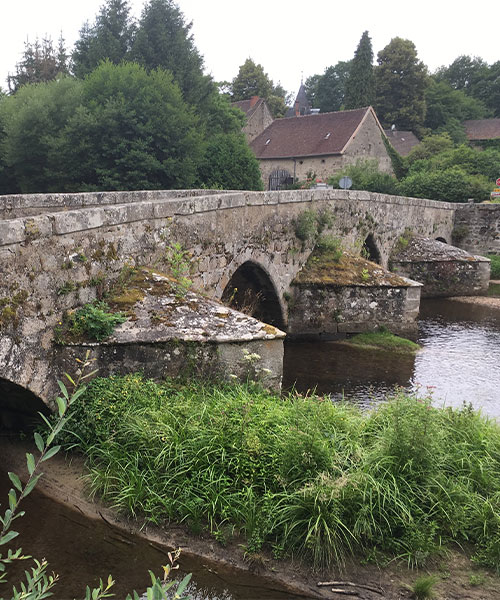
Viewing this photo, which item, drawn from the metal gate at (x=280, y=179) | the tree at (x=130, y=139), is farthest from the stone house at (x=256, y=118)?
the tree at (x=130, y=139)

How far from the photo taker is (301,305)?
496 inches

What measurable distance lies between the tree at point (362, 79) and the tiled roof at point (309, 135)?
6258mm

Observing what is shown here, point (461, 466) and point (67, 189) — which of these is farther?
point (67, 189)

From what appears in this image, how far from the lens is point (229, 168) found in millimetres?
24375

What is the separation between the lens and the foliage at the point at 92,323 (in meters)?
5.98

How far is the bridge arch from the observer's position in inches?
224

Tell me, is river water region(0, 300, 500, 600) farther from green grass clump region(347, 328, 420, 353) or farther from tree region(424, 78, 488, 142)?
tree region(424, 78, 488, 142)

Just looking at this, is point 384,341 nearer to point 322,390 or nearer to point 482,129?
point 322,390

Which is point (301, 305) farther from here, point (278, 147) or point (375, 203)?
point (278, 147)

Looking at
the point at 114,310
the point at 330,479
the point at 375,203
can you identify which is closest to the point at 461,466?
the point at 330,479

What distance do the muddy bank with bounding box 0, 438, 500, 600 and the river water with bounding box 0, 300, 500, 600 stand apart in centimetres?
2

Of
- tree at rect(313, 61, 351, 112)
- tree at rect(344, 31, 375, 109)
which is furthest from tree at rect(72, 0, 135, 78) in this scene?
tree at rect(313, 61, 351, 112)

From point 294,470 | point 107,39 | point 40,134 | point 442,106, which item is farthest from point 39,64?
point 294,470

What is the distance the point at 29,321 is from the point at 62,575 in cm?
233
